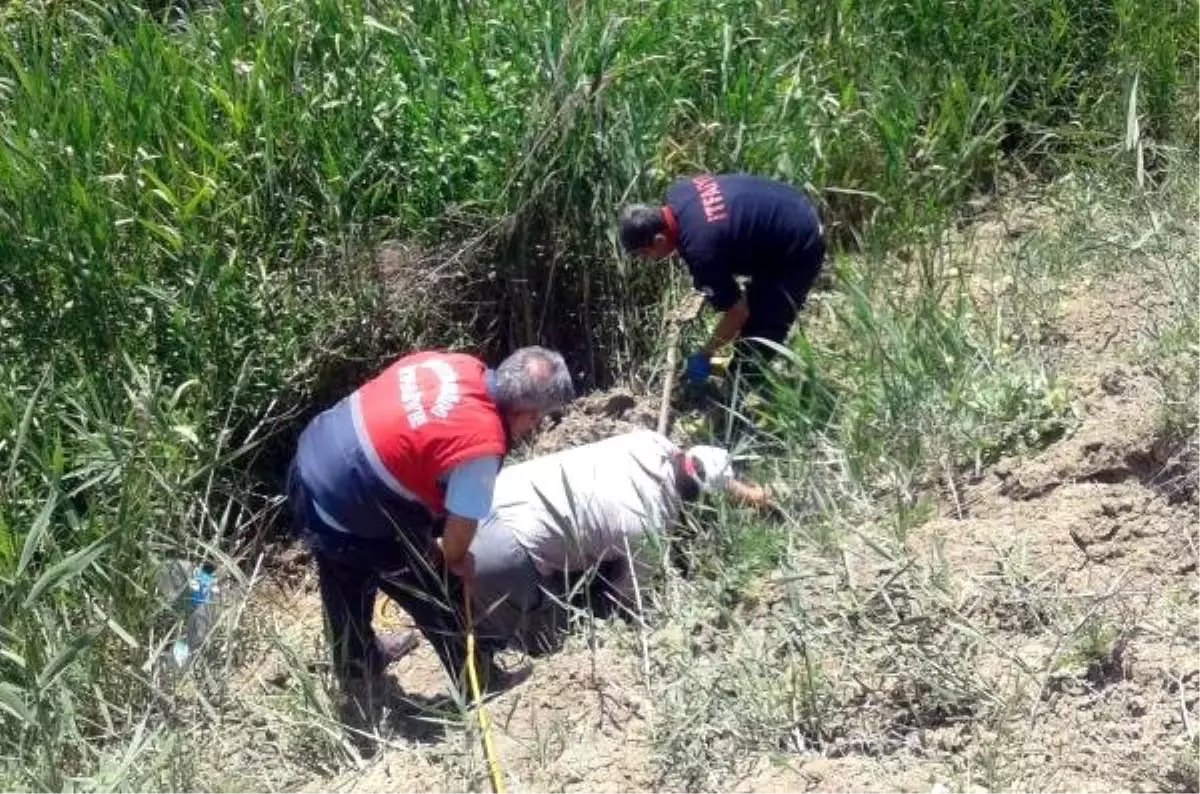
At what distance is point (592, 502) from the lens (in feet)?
15.1

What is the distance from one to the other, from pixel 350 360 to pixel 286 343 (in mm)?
223

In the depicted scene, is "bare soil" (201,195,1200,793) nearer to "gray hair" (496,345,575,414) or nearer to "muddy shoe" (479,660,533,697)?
"muddy shoe" (479,660,533,697)

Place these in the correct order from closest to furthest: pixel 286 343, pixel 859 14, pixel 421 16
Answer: pixel 286 343
pixel 421 16
pixel 859 14

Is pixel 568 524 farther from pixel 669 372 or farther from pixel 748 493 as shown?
pixel 669 372

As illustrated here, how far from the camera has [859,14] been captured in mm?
6375

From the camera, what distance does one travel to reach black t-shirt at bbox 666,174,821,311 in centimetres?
544

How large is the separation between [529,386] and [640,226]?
1.22 m

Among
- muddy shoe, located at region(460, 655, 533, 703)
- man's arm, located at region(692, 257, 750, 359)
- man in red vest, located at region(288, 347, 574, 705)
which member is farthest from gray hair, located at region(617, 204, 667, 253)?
muddy shoe, located at region(460, 655, 533, 703)

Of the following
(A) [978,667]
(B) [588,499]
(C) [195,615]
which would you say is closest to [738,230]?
(B) [588,499]

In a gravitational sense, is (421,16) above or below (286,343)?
above

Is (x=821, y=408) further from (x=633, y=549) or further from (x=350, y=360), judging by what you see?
(x=350, y=360)

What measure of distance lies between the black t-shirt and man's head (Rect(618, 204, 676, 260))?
0.17ft

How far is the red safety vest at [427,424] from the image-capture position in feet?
13.9

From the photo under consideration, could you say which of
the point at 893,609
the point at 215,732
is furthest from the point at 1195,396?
the point at 215,732
